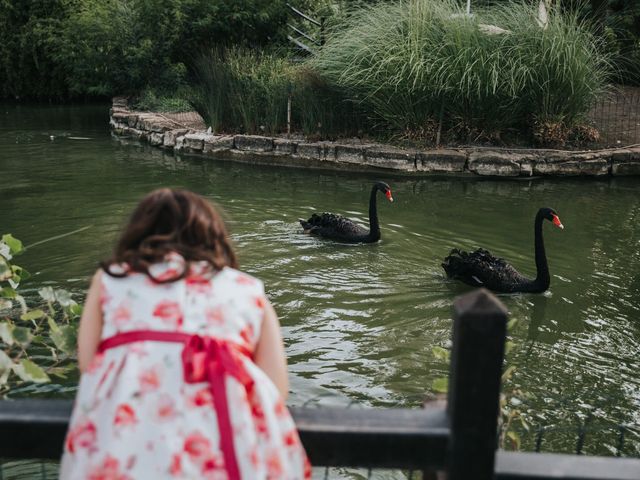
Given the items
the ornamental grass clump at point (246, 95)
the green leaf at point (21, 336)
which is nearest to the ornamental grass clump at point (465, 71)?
the ornamental grass clump at point (246, 95)

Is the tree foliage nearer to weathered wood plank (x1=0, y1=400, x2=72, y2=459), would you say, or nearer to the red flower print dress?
the red flower print dress

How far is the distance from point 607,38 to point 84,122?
12.6 metres

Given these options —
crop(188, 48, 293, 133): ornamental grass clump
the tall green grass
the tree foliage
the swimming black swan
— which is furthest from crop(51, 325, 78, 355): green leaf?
the tree foliage

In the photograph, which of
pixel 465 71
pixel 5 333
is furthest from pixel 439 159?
pixel 5 333

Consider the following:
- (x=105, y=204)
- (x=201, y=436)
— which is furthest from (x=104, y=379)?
(x=105, y=204)

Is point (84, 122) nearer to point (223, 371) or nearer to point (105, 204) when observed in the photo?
point (105, 204)

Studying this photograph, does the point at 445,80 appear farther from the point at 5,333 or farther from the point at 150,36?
the point at 5,333

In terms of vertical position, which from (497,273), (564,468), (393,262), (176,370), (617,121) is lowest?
(393,262)

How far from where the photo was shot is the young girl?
1625mm

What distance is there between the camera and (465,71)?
1178 centimetres

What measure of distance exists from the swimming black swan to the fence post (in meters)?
5.31

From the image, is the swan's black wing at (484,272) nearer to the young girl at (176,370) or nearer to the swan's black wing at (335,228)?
the swan's black wing at (335,228)

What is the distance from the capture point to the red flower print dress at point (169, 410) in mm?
1621

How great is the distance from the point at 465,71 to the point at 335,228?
482 cm
